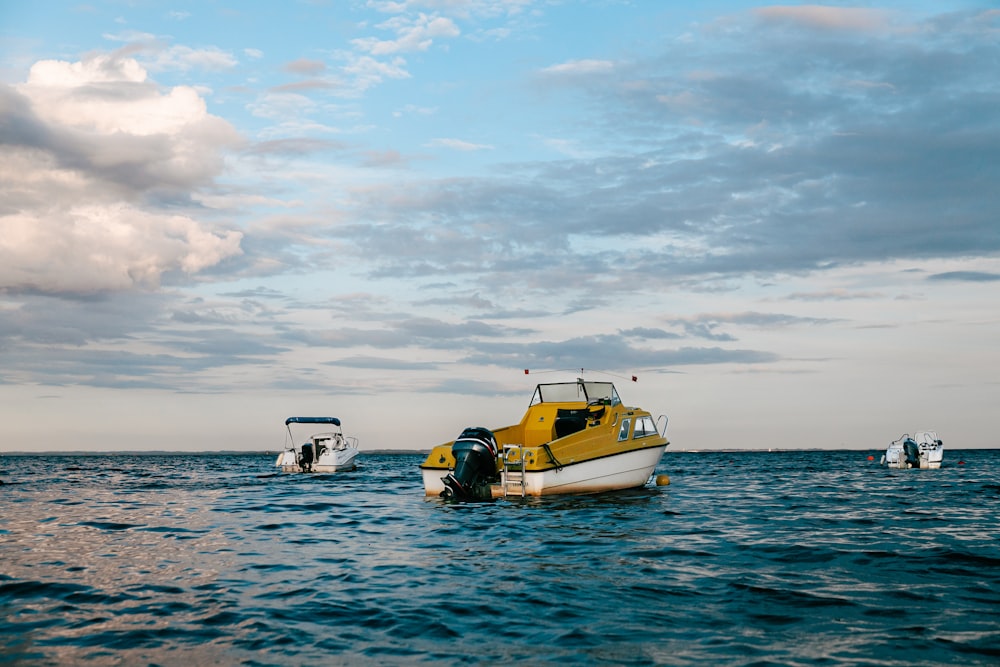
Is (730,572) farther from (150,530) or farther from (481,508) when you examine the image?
(150,530)

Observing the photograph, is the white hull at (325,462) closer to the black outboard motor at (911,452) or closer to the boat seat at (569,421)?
the boat seat at (569,421)

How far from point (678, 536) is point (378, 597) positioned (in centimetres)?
810

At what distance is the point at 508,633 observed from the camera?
842cm

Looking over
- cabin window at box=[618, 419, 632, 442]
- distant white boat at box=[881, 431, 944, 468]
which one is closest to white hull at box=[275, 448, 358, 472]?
cabin window at box=[618, 419, 632, 442]

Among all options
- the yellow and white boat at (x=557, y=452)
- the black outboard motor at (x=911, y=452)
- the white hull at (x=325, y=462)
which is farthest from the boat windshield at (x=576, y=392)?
the black outboard motor at (x=911, y=452)

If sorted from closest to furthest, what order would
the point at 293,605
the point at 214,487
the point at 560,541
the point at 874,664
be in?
the point at 874,664 → the point at 293,605 → the point at 560,541 → the point at 214,487

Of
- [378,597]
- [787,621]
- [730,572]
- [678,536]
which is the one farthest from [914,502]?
[378,597]

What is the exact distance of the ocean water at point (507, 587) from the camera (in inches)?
309

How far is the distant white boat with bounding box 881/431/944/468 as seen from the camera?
166ft

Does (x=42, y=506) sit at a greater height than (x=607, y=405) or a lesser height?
lesser

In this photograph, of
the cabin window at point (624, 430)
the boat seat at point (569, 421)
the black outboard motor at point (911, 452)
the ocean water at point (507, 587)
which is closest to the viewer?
the ocean water at point (507, 587)

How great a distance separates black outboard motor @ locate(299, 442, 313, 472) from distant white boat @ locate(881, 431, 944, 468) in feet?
127

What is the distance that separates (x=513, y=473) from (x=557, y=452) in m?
1.53

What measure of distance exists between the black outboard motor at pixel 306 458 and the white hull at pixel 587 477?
23.5m
